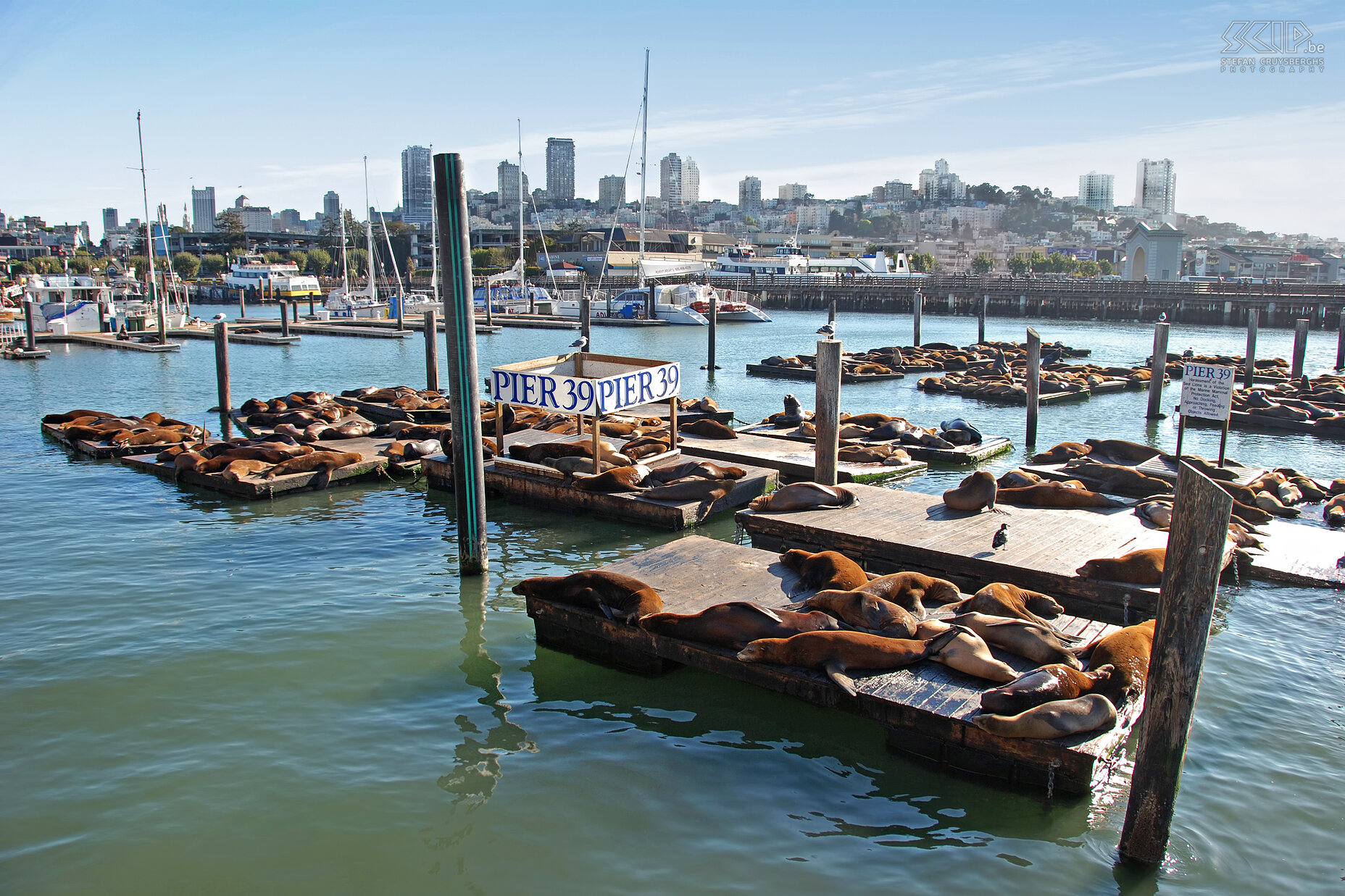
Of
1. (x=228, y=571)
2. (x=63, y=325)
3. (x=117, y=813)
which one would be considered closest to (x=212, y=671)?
(x=117, y=813)

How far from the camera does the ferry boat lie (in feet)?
233

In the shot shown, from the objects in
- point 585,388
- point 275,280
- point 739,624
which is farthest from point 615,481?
point 275,280

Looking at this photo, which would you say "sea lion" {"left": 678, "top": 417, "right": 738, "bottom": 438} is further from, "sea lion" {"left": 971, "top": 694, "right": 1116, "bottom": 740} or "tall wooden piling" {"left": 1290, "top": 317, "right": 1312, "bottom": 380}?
"tall wooden piling" {"left": 1290, "top": 317, "right": 1312, "bottom": 380}

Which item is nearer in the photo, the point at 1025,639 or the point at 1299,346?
the point at 1025,639

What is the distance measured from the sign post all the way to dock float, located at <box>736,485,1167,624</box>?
279 cm

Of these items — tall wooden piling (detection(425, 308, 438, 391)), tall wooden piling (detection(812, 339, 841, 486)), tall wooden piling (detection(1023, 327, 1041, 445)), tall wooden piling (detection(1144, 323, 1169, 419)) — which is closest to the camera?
tall wooden piling (detection(812, 339, 841, 486))

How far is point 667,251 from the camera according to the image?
Answer: 101m

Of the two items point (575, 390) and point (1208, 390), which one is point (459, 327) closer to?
point (575, 390)

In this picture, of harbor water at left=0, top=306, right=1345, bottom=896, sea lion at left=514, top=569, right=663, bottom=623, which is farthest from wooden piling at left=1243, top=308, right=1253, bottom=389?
sea lion at left=514, top=569, right=663, bottom=623

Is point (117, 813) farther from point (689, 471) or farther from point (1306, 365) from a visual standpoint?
point (1306, 365)

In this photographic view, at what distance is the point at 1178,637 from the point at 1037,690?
1.13m

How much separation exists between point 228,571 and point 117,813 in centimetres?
472

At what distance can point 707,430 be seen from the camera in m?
15.9

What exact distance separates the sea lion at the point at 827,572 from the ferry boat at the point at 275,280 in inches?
2655
